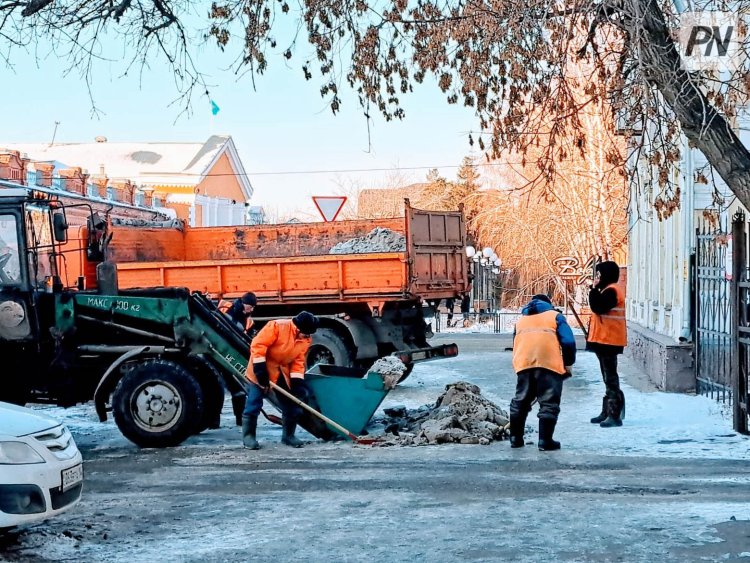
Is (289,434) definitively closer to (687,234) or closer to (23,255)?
(23,255)

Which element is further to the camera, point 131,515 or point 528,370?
point 528,370

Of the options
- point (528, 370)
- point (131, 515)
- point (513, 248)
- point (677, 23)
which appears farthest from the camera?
point (513, 248)

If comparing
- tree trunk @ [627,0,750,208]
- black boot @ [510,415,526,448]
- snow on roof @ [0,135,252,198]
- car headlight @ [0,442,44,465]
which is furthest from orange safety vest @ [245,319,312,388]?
snow on roof @ [0,135,252,198]

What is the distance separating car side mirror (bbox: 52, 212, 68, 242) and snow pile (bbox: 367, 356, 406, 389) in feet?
11.3

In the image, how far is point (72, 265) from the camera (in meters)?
15.4

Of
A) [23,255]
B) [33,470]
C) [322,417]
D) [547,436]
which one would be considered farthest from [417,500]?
[23,255]

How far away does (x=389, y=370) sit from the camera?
11.8 m

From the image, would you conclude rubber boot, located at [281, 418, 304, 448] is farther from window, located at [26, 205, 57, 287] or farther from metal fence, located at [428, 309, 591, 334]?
metal fence, located at [428, 309, 591, 334]

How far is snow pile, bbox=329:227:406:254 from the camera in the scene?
15.5 meters

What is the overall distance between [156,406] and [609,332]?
15.7ft

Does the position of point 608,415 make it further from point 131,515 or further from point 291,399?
point 131,515

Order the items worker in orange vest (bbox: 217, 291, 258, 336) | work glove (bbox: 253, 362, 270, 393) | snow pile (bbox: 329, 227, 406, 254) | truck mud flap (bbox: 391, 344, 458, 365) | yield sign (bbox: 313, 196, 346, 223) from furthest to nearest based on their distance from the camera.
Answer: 1. yield sign (bbox: 313, 196, 346, 223)
2. snow pile (bbox: 329, 227, 406, 254)
3. truck mud flap (bbox: 391, 344, 458, 365)
4. worker in orange vest (bbox: 217, 291, 258, 336)
5. work glove (bbox: 253, 362, 270, 393)

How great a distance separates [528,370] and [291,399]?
2.32m

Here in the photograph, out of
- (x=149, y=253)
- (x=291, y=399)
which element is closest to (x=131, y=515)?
(x=291, y=399)
